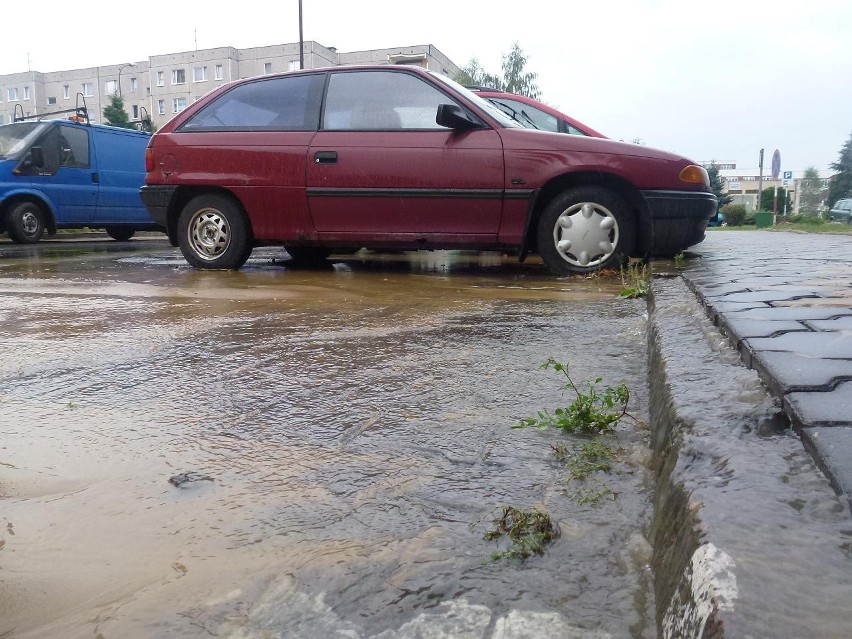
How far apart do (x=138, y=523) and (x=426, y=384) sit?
3.56 feet

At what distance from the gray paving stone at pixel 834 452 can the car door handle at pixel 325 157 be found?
15.6ft

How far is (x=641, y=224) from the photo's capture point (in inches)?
213

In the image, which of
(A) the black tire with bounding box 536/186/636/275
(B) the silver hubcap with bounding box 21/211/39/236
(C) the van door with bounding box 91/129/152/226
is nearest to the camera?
(A) the black tire with bounding box 536/186/636/275

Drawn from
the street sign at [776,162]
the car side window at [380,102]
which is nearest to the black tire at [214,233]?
the car side window at [380,102]

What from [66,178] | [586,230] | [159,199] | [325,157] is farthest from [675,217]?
[66,178]

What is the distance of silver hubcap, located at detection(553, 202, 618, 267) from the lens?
5.28 m

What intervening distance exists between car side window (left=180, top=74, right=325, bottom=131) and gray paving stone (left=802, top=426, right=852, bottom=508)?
5.05 metres

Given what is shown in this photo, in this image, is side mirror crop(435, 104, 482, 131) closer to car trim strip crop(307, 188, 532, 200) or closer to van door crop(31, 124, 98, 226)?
car trim strip crop(307, 188, 532, 200)

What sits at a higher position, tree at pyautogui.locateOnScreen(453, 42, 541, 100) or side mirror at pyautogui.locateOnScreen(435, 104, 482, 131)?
tree at pyautogui.locateOnScreen(453, 42, 541, 100)

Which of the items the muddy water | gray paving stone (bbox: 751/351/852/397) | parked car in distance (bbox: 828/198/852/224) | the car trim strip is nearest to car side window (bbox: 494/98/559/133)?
the car trim strip

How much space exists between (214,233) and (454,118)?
2254 millimetres

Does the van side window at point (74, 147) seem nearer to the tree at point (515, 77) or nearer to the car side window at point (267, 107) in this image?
the car side window at point (267, 107)

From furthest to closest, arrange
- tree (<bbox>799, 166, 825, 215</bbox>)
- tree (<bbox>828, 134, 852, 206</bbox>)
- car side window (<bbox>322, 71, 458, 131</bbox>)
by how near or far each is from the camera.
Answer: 1. tree (<bbox>799, 166, 825, 215</bbox>)
2. tree (<bbox>828, 134, 852, 206</bbox>)
3. car side window (<bbox>322, 71, 458, 131</bbox>)

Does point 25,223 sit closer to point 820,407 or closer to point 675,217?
point 675,217
